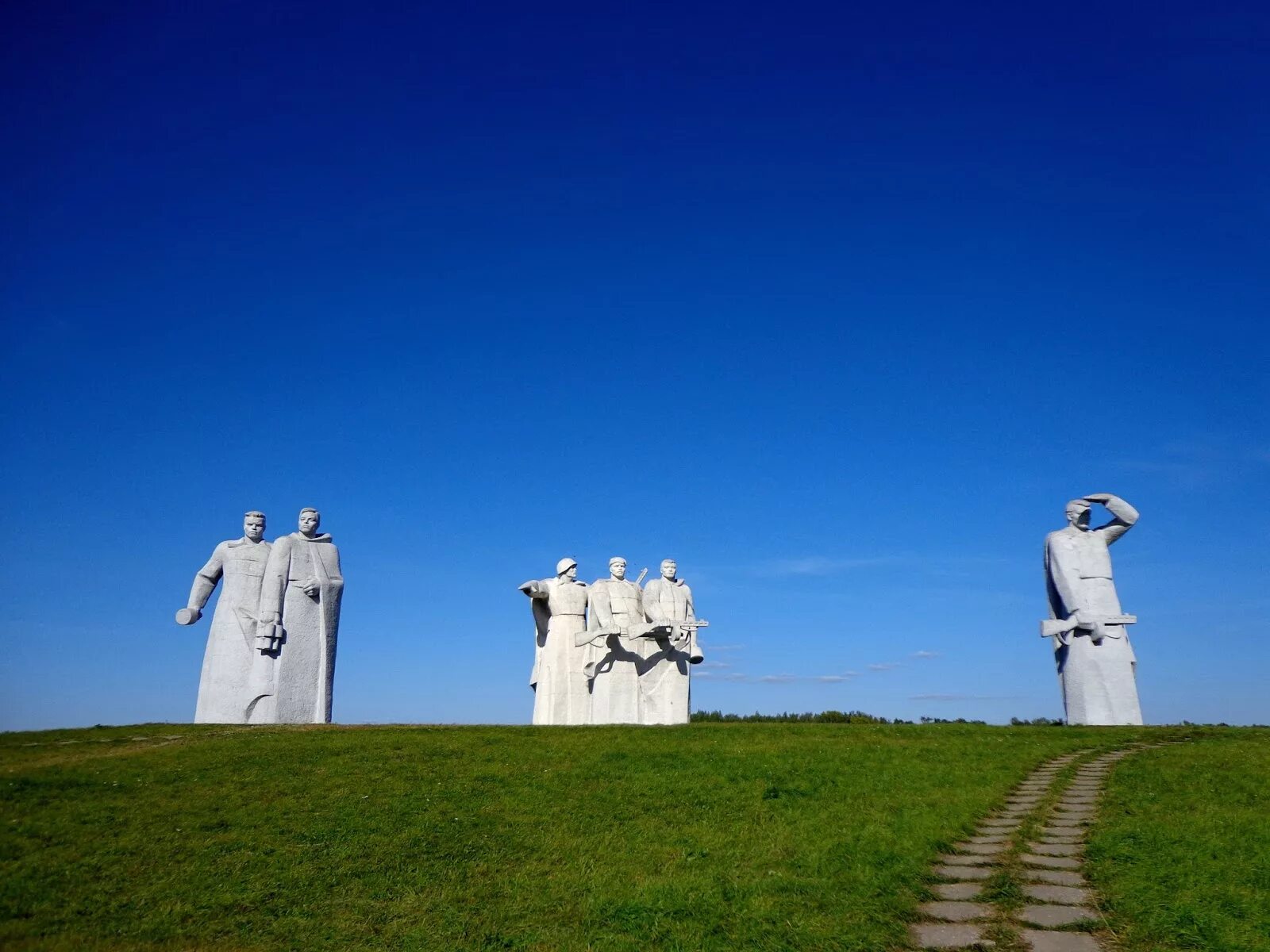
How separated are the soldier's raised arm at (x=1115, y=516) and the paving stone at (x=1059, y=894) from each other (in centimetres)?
1812

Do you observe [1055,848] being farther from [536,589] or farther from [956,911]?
[536,589]

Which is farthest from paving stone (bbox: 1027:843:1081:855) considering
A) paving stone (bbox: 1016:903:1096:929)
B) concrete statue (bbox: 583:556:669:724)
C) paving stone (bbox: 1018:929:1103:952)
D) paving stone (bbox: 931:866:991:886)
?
concrete statue (bbox: 583:556:669:724)

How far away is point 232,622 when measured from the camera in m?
22.3

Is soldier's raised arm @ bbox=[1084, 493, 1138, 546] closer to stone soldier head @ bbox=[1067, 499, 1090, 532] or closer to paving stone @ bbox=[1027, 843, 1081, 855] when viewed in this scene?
stone soldier head @ bbox=[1067, 499, 1090, 532]

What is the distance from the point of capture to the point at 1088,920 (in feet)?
26.6

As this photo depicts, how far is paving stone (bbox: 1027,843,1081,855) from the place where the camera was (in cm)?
1045

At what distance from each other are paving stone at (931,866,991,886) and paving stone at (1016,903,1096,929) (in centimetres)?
103

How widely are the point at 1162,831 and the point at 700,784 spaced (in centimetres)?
574

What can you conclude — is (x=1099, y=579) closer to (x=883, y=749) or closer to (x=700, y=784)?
(x=883, y=749)

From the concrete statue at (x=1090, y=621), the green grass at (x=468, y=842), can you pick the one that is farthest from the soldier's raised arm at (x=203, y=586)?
the concrete statue at (x=1090, y=621)

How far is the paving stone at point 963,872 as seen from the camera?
9.55m

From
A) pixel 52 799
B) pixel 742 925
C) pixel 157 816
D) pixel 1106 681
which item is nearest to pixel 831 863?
pixel 742 925

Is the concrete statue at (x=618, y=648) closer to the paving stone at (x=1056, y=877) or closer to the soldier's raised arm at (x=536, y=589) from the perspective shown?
the soldier's raised arm at (x=536, y=589)

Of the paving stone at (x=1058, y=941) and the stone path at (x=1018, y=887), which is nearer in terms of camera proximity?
the paving stone at (x=1058, y=941)
